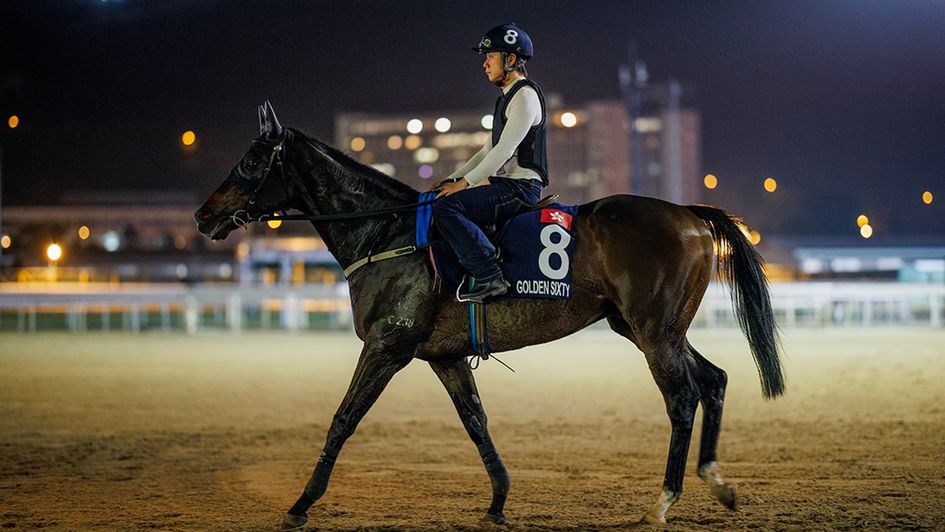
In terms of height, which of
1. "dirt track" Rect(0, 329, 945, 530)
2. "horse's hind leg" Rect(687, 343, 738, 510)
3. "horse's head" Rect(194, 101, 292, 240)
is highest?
"horse's head" Rect(194, 101, 292, 240)

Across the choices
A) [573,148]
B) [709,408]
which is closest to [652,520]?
[709,408]

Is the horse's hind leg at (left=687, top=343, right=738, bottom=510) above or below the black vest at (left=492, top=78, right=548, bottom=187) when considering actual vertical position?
below

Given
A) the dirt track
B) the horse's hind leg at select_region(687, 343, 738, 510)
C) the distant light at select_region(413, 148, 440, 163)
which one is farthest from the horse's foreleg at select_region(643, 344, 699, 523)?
the distant light at select_region(413, 148, 440, 163)

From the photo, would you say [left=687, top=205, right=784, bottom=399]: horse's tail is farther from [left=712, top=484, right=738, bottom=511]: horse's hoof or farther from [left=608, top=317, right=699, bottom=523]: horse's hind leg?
[left=712, top=484, right=738, bottom=511]: horse's hoof

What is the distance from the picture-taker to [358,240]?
6355mm

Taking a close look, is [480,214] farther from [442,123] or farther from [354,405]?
[442,123]

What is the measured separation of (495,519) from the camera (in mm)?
6000

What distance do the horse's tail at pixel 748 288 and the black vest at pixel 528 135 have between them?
3.81 ft

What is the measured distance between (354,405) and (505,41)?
246cm

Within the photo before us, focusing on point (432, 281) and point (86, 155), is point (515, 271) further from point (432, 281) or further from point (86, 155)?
point (86, 155)

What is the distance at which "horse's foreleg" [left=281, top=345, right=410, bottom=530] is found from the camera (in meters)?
5.94

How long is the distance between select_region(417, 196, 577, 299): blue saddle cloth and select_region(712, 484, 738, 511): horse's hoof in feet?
5.07

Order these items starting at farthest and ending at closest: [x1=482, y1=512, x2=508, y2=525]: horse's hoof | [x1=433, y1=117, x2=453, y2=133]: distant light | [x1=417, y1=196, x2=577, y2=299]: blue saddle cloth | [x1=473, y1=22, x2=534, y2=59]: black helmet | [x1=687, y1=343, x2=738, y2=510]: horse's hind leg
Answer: [x1=433, y1=117, x2=453, y2=133]: distant light
[x1=687, y1=343, x2=738, y2=510]: horse's hind leg
[x1=473, y1=22, x2=534, y2=59]: black helmet
[x1=417, y1=196, x2=577, y2=299]: blue saddle cloth
[x1=482, y1=512, x2=508, y2=525]: horse's hoof

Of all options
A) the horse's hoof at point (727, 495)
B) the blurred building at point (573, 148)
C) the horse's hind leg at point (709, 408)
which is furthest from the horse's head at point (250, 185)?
the blurred building at point (573, 148)
